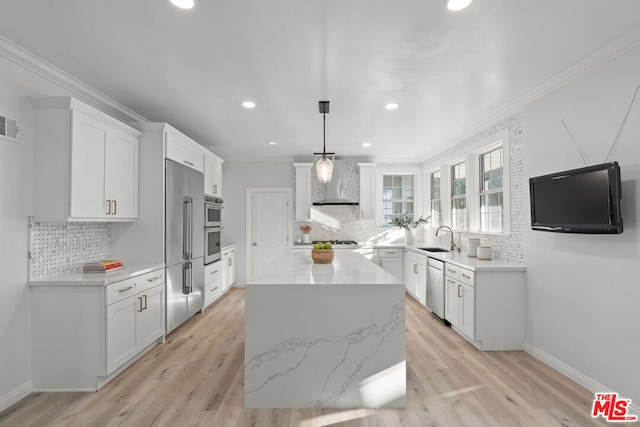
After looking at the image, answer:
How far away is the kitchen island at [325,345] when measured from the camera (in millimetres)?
2346

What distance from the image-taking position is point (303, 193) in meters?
Answer: 6.39

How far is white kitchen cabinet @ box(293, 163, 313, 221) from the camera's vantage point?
6375 mm

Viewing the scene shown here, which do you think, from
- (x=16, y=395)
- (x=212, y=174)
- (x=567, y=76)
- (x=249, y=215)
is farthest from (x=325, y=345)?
(x=249, y=215)

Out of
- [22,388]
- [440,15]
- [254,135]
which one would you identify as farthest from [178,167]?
[440,15]

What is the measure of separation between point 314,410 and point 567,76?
3.32 metres

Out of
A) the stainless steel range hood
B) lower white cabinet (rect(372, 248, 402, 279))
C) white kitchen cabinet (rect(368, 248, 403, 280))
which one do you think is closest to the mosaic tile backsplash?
the stainless steel range hood

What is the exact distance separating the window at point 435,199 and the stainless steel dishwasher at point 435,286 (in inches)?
59.2

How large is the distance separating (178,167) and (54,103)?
1.43m

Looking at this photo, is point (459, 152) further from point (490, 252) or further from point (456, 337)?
point (456, 337)

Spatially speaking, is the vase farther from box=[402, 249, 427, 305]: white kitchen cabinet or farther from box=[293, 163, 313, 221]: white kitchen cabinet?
box=[293, 163, 313, 221]: white kitchen cabinet

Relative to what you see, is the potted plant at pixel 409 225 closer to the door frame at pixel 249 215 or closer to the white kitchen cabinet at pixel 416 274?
the white kitchen cabinet at pixel 416 274

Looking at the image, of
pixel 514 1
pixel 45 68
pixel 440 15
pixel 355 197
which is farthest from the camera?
pixel 355 197

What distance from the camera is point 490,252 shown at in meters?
3.93

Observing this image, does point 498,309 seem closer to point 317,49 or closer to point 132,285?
point 317,49
